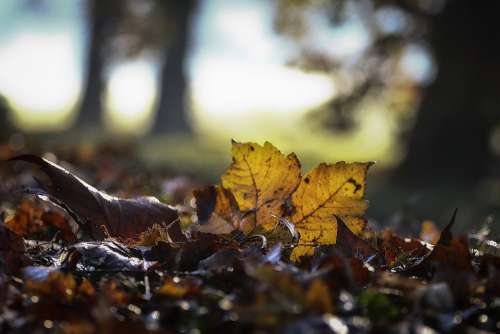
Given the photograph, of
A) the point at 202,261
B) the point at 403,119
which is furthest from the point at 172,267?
the point at 403,119

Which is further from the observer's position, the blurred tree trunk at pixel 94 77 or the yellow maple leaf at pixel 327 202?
the blurred tree trunk at pixel 94 77

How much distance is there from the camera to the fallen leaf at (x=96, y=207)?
1.49 m

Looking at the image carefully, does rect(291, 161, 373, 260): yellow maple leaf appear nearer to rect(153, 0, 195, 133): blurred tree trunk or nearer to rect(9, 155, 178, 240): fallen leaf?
rect(9, 155, 178, 240): fallen leaf

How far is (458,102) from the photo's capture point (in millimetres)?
8617

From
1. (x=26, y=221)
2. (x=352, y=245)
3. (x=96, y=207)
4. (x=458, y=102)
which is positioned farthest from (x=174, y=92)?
(x=352, y=245)

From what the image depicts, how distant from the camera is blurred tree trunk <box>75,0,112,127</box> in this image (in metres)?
20.0

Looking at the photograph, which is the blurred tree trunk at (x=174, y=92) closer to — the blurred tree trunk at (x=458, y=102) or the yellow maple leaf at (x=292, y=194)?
the blurred tree trunk at (x=458, y=102)

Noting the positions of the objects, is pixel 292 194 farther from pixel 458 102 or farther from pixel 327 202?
pixel 458 102

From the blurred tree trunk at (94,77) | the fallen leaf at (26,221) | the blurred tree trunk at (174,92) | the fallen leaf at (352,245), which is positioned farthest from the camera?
the blurred tree trunk at (94,77)

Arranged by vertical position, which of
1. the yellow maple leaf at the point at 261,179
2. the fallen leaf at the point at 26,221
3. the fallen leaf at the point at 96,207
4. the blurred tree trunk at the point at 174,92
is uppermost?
the yellow maple leaf at the point at 261,179

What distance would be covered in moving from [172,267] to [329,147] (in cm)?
1643

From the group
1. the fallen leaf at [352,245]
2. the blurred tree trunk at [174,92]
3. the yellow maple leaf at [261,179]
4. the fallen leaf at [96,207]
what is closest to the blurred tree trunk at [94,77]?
the blurred tree trunk at [174,92]

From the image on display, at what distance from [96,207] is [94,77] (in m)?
20.3

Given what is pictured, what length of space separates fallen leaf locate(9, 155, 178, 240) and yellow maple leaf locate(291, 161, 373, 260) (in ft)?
1.17
